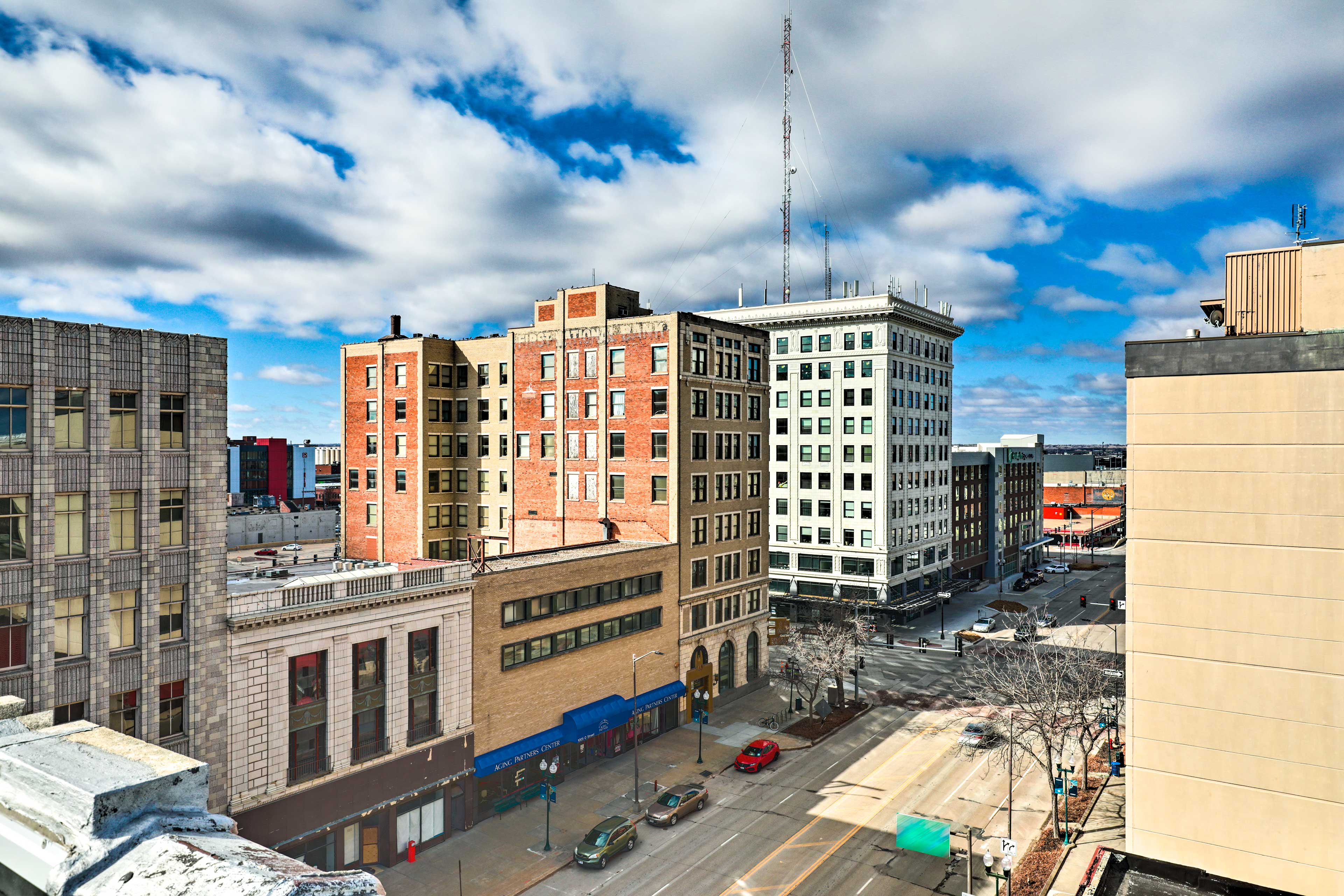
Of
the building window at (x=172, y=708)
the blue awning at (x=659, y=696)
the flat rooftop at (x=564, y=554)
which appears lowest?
the blue awning at (x=659, y=696)

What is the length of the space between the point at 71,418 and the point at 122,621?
7.21m

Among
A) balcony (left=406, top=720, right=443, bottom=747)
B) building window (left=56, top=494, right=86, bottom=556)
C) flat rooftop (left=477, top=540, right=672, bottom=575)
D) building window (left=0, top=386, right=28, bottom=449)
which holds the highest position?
building window (left=0, top=386, right=28, bottom=449)

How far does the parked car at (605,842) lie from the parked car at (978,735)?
23.2 m

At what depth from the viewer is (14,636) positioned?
82.0 feet

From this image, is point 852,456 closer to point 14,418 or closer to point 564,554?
→ point 564,554

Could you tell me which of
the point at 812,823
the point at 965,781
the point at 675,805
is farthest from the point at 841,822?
the point at 965,781

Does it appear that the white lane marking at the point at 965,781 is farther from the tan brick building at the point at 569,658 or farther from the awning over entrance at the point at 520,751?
the awning over entrance at the point at 520,751

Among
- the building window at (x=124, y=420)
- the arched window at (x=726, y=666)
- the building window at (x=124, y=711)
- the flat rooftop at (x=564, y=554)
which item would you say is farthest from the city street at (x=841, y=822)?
the building window at (x=124, y=420)

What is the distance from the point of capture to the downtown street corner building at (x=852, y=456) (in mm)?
81188

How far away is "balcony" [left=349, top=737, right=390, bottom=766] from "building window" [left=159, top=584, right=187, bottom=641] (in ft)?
29.7

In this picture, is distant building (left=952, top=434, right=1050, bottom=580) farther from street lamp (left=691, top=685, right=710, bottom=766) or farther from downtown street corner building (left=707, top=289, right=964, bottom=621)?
street lamp (left=691, top=685, right=710, bottom=766)

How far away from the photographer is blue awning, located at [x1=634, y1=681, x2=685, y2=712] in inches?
1982

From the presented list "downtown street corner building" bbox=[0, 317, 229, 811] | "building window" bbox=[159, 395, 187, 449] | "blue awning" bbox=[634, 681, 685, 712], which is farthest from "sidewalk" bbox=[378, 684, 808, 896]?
"building window" bbox=[159, 395, 187, 449]

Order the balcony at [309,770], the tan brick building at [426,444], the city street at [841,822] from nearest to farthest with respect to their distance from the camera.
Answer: the balcony at [309,770], the city street at [841,822], the tan brick building at [426,444]
